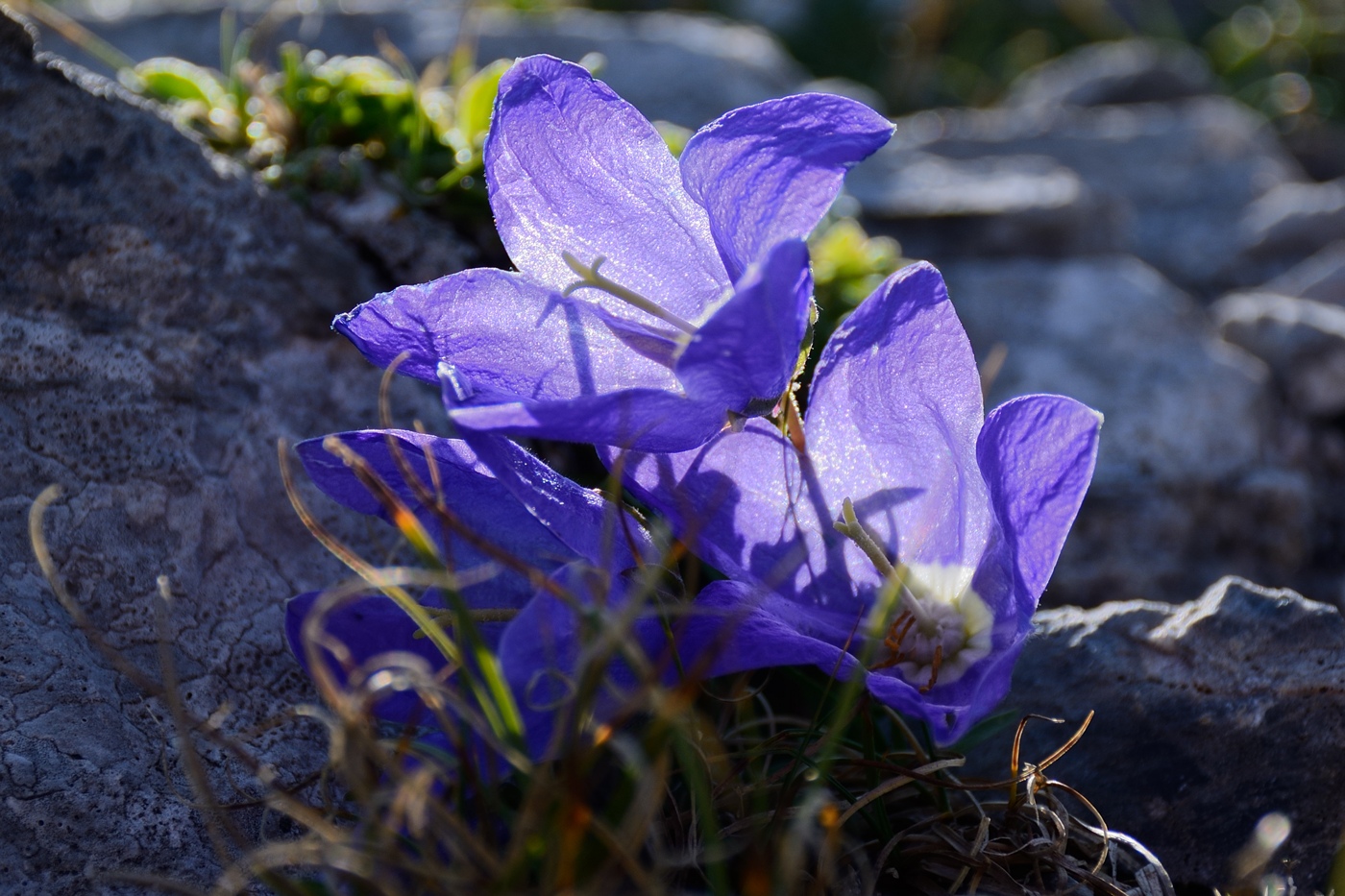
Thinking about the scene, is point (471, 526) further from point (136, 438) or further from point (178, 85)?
point (178, 85)

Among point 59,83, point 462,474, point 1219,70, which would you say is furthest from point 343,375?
point 1219,70

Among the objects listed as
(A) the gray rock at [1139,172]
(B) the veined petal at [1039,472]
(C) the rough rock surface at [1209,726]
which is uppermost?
(B) the veined petal at [1039,472]

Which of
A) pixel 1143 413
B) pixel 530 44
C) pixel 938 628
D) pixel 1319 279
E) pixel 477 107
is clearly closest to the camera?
pixel 938 628

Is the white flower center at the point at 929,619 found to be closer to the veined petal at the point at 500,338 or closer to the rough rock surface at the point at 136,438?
the veined petal at the point at 500,338

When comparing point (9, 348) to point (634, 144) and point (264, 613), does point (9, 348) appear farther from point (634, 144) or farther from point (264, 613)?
point (634, 144)

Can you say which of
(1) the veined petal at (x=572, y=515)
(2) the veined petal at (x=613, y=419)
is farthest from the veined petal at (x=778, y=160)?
(1) the veined petal at (x=572, y=515)

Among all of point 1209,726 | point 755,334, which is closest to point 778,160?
point 755,334
